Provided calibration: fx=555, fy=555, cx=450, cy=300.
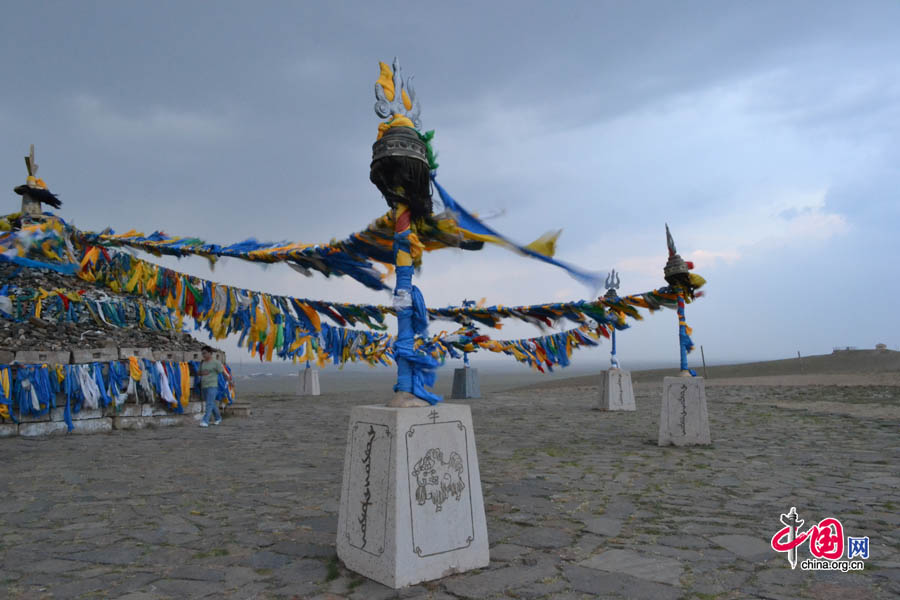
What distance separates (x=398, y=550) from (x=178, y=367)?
30.7ft

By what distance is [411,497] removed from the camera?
3455 mm

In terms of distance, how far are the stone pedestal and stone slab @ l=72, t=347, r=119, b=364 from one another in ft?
37.0

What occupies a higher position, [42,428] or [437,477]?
[437,477]

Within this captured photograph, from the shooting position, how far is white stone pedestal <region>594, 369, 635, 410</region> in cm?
1428

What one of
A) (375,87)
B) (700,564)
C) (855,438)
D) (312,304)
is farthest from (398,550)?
(855,438)

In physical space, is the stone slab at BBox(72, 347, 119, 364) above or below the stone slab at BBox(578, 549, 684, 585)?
above

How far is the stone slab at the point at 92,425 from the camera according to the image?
988 centimetres

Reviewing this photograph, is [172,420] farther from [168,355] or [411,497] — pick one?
[411,497]

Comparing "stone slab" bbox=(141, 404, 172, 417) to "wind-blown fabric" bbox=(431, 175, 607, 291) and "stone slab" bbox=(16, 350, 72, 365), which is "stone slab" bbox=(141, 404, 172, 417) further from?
"wind-blown fabric" bbox=(431, 175, 607, 291)

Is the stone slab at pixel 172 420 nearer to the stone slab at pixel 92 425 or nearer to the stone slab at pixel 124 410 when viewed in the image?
the stone slab at pixel 124 410

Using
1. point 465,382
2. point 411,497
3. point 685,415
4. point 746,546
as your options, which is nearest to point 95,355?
point 411,497

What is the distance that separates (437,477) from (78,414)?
30.1 ft

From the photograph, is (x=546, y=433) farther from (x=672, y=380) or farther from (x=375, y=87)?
(x=375, y=87)

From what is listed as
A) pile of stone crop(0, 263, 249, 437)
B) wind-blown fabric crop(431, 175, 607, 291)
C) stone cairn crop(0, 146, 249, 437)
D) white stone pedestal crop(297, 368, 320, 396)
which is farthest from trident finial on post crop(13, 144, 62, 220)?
wind-blown fabric crop(431, 175, 607, 291)
